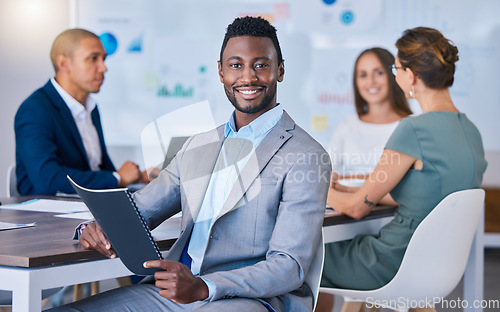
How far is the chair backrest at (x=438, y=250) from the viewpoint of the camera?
6.86ft

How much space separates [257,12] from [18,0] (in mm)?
2060

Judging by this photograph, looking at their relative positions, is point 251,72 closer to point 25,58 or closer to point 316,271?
point 316,271

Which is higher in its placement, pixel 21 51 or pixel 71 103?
pixel 21 51

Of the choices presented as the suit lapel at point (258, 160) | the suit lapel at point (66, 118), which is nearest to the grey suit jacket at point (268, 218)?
the suit lapel at point (258, 160)

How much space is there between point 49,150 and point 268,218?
1.61 m

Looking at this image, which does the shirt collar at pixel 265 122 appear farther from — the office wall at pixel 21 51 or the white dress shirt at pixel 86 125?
the office wall at pixel 21 51

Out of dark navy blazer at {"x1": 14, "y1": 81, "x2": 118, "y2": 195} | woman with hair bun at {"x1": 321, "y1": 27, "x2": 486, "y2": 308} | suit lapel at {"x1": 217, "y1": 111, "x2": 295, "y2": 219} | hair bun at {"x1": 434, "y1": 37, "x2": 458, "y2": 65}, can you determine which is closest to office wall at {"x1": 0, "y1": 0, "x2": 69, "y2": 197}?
dark navy blazer at {"x1": 14, "y1": 81, "x2": 118, "y2": 195}

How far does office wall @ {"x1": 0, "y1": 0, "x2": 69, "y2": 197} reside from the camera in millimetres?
5270

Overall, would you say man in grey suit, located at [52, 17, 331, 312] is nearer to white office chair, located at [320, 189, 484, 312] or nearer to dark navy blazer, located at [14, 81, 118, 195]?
white office chair, located at [320, 189, 484, 312]

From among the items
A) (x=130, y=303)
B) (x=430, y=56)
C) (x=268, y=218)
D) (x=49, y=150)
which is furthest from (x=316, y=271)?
(x=49, y=150)

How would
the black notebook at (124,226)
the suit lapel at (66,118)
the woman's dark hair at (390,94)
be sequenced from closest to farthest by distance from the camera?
1. the black notebook at (124,226)
2. the suit lapel at (66,118)
3. the woman's dark hair at (390,94)

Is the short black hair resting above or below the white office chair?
above

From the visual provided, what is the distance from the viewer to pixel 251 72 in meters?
1.65

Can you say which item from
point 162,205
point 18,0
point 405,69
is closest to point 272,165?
point 162,205
